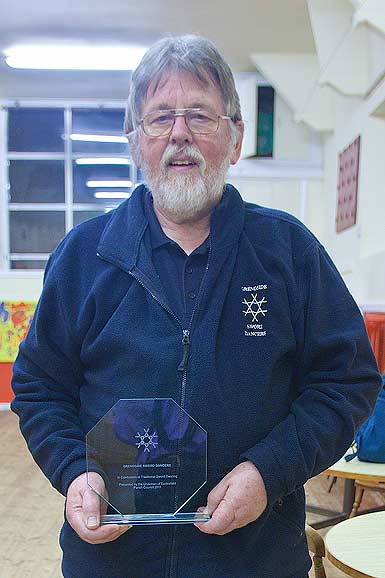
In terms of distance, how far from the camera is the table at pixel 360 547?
1540mm

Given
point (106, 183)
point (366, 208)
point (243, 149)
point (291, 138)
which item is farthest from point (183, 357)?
point (106, 183)

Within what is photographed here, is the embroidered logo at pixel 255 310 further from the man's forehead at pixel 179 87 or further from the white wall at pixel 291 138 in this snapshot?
the white wall at pixel 291 138

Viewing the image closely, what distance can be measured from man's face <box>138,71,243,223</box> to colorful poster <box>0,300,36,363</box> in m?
5.01

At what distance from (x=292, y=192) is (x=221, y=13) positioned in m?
2.23

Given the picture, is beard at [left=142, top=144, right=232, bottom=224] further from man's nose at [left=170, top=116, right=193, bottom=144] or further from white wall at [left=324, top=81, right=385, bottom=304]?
white wall at [left=324, top=81, right=385, bottom=304]

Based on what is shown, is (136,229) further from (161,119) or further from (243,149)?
(243,149)

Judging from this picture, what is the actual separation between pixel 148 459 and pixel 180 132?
1.87 feet

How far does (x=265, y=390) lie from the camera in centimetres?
96

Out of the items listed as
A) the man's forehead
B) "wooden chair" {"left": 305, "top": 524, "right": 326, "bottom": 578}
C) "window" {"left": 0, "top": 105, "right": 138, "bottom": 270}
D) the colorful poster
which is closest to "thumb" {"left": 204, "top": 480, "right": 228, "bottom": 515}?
the man's forehead

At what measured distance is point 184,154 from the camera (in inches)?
41.2

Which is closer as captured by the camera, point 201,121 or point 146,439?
point 146,439

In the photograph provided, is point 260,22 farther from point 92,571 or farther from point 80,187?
point 92,571

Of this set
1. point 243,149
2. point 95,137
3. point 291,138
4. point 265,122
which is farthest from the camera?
point 95,137

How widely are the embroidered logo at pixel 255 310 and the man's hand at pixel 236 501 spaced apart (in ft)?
0.72
